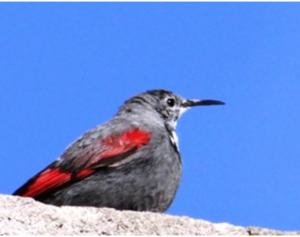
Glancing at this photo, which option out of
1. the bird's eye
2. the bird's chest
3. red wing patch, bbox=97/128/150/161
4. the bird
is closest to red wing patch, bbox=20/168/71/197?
the bird

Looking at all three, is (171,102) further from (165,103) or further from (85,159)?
(85,159)

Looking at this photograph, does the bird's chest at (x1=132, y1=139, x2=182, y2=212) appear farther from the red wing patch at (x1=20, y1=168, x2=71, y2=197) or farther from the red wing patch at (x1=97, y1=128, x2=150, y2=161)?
the red wing patch at (x1=20, y1=168, x2=71, y2=197)

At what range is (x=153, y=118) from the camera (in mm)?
8430

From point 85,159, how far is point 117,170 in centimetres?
32

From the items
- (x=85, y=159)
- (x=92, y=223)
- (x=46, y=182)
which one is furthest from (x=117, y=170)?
(x=92, y=223)

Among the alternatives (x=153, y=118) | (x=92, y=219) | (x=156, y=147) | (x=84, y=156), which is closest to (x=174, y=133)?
(x=153, y=118)

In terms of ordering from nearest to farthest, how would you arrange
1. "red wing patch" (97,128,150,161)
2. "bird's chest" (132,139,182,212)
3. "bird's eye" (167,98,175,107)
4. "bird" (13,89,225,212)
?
"bird" (13,89,225,212) < "bird's chest" (132,139,182,212) < "red wing patch" (97,128,150,161) < "bird's eye" (167,98,175,107)

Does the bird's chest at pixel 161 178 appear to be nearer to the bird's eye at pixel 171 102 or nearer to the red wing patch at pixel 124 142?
the red wing patch at pixel 124 142

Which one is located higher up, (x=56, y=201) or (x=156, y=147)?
(x=156, y=147)

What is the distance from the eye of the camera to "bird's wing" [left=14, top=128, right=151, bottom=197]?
22.9 feet

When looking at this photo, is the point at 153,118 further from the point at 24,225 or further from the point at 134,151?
the point at 24,225

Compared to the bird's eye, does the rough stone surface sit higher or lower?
lower

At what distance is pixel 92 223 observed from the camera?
4.63 m

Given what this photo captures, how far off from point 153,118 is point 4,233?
13.9 ft
